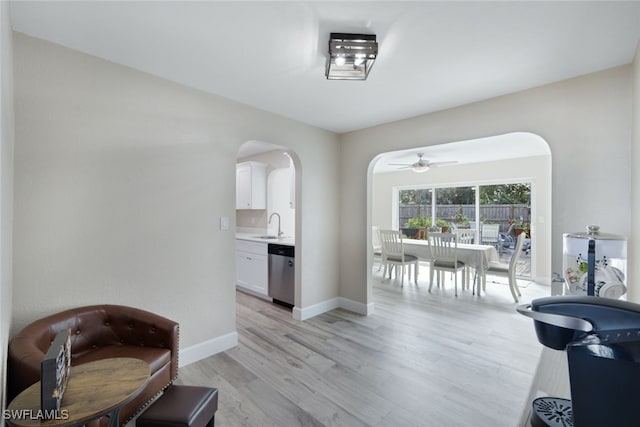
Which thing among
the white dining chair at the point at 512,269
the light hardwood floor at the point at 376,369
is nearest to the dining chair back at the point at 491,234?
the white dining chair at the point at 512,269

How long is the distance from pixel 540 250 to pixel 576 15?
17.0ft

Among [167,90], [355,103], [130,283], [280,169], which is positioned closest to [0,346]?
[130,283]

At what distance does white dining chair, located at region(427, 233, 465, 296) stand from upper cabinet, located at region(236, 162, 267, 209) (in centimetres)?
309

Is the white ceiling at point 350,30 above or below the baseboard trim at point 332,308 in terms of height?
above

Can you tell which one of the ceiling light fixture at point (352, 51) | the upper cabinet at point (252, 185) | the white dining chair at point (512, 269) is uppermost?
the ceiling light fixture at point (352, 51)

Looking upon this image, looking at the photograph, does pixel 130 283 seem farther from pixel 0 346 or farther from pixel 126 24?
pixel 126 24

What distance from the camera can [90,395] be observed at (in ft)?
3.75

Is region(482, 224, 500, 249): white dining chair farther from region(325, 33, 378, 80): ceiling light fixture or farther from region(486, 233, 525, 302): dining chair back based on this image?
region(325, 33, 378, 80): ceiling light fixture

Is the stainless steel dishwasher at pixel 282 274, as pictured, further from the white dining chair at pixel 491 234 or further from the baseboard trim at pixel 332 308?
the white dining chair at pixel 491 234

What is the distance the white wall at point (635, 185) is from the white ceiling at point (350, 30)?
9.3 inches

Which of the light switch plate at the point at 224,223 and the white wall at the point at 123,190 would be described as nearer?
the white wall at the point at 123,190

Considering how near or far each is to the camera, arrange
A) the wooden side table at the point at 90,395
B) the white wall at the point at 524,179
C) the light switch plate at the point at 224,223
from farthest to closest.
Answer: the white wall at the point at 524,179, the light switch plate at the point at 224,223, the wooden side table at the point at 90,395

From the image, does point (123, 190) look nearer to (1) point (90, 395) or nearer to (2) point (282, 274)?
(1) point (90, 395)

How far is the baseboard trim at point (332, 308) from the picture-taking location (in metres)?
3.61
